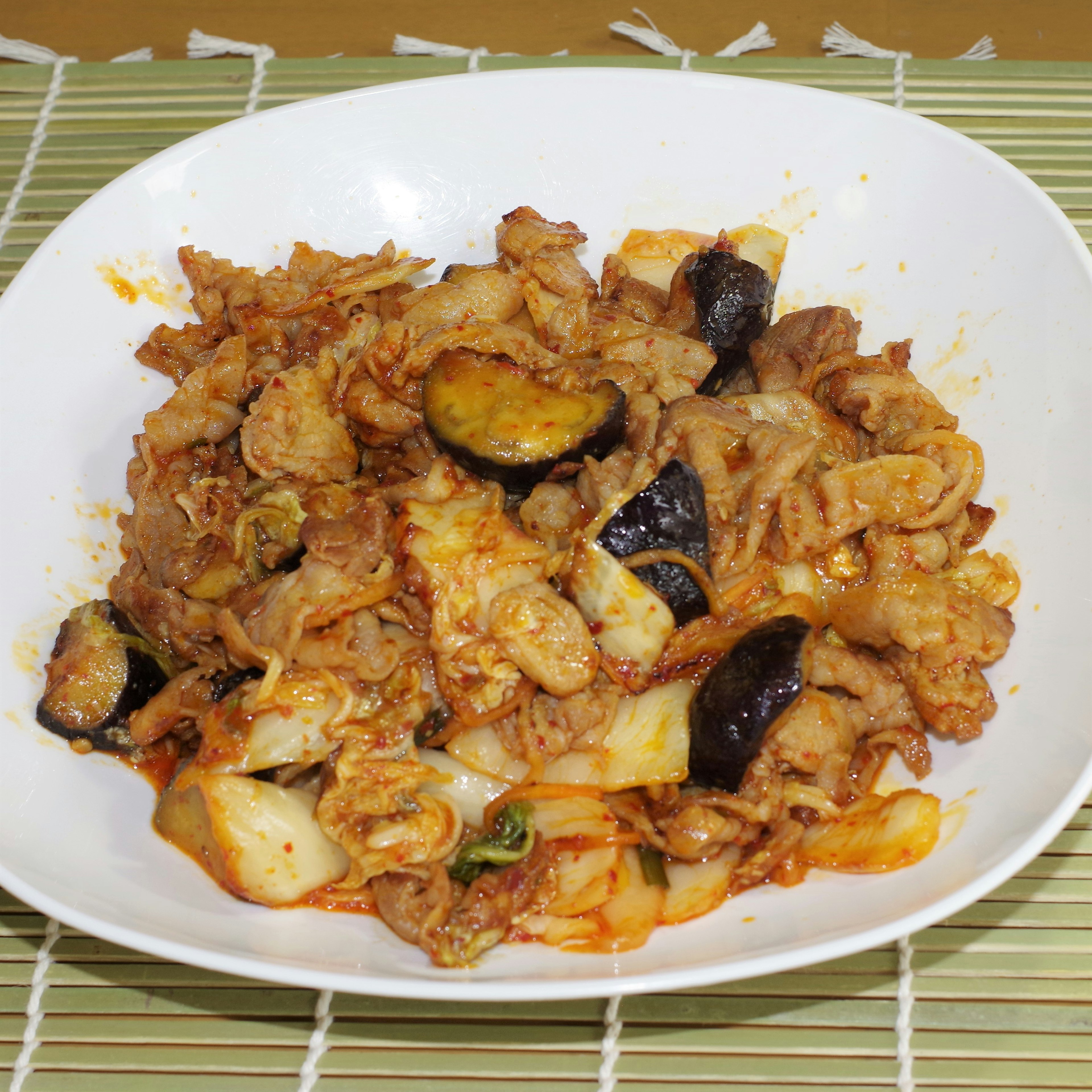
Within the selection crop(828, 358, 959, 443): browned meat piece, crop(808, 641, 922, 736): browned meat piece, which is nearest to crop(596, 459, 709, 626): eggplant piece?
crop(808, 641, 922, 736): browned meat piece

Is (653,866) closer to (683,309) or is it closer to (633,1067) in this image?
(633,1067)

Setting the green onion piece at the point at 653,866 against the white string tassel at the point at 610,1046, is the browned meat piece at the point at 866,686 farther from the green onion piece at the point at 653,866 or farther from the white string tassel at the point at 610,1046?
the white string tassel at the point at 610,1046

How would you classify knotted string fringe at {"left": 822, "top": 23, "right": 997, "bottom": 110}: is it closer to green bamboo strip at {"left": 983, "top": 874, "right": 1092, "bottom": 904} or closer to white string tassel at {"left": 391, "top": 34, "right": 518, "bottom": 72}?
white string tassel at {"left": 391, "top": 34, "right": 518, "bottom": 72}

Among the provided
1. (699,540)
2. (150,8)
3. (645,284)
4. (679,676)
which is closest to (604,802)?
(679,676)

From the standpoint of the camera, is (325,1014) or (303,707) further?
(325,1014)

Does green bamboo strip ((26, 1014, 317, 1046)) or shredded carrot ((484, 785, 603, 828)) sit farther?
green bamboo strip ((26, 1014, 317, 1046))

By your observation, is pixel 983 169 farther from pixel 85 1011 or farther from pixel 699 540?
pixel 85 1011
